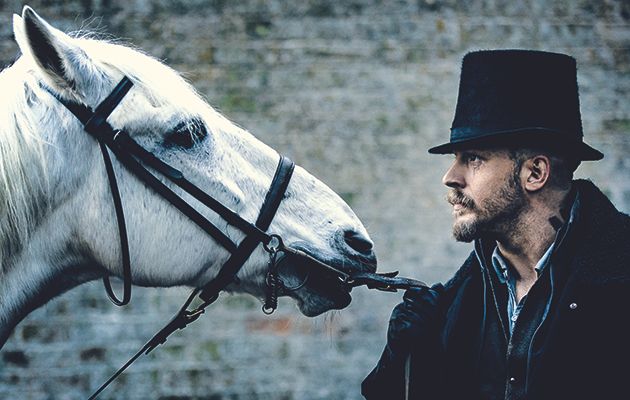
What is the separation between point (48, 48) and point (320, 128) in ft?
11.7

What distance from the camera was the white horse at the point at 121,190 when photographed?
199cm

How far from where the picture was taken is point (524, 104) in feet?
6.81

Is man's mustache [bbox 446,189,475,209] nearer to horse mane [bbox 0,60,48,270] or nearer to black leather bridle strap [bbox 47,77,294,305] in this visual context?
black leather bridle strap [bbox 47,77,294,305]

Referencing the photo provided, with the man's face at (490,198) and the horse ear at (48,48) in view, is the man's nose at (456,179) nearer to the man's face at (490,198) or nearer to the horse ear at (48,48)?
the man's face at (490,198)

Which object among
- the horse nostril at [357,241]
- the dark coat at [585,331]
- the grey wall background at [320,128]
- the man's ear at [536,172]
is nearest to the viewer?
the dark coat at [585,331]

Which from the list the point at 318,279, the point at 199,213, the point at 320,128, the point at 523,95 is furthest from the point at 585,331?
the point at 320,128

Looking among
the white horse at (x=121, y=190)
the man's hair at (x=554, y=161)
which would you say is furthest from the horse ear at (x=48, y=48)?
the man's hair at (x=554, y=161)

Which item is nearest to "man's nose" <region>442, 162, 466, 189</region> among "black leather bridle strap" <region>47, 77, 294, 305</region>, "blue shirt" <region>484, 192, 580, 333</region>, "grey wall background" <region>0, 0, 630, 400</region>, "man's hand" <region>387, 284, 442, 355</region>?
"blue shirt" <region>484, 192, 580, 333</region>

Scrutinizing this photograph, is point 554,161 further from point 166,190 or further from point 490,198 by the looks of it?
point 166,190

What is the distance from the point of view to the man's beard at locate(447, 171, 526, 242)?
211cm

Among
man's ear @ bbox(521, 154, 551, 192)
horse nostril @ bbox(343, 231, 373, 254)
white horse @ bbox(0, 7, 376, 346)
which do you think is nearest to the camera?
white horse @ bbox(0, 7, 376, 346)

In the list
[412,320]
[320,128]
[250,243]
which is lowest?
[412,320]

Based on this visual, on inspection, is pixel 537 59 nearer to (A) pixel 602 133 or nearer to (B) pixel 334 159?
(B) pixel 334 159

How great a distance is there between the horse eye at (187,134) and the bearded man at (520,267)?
682mm
